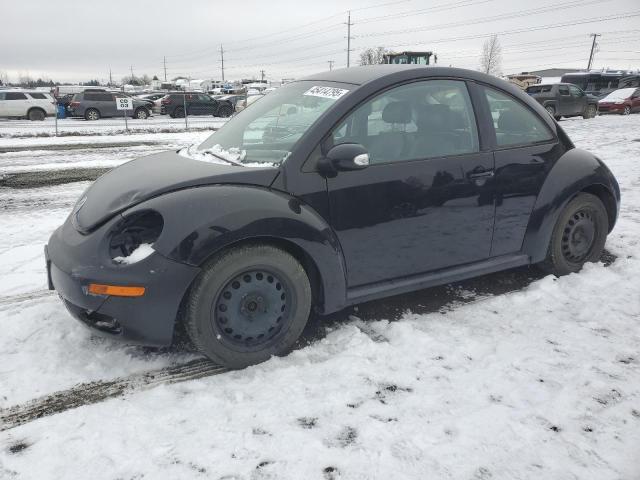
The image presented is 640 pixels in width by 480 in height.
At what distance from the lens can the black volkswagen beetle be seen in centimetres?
262

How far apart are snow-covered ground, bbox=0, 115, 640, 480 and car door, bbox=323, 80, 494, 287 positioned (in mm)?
489

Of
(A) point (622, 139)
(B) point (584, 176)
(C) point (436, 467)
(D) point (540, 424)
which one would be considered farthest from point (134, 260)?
(A) point (622, 139)

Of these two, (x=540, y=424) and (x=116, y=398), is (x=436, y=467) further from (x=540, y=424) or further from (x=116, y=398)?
(x=116, y=398)

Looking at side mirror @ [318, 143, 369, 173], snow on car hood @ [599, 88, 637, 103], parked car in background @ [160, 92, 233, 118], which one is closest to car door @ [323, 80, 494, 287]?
side mirror @ [318, 143, 369, 173]

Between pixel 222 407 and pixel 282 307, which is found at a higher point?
pixel 282 307

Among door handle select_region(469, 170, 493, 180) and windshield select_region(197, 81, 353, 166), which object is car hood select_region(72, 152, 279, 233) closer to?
windshield select_region(197, 81, 353, 166)

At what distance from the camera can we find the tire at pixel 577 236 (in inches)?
157

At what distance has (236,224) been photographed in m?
2.65

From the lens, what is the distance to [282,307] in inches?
115

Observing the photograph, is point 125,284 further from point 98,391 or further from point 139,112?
point 139,112

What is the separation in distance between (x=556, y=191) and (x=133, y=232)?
312 centimetres

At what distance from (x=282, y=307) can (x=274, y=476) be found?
107 cm

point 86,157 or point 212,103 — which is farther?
point 212,103

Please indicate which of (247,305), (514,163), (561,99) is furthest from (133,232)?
(561,99)
